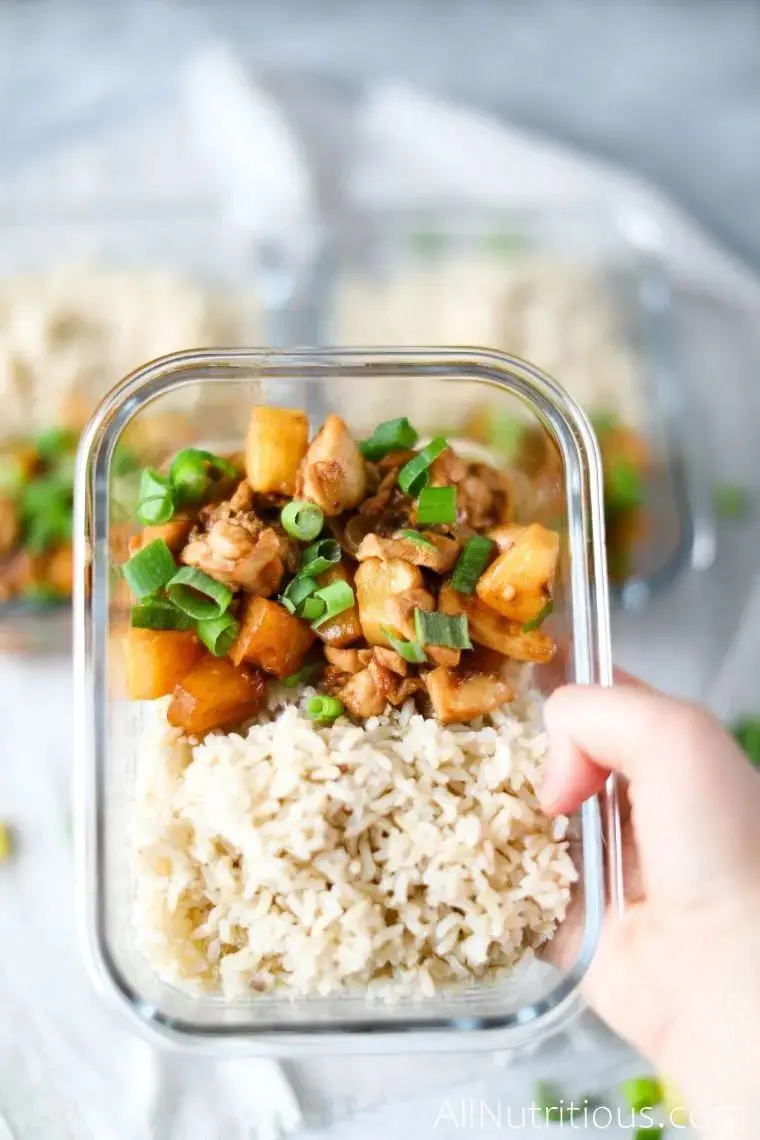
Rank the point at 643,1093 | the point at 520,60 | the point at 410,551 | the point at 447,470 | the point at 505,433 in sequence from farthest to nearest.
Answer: the point at 520,60
the point at 643,1093
the point at 505,433
the point at 447,470
the point at 410,551

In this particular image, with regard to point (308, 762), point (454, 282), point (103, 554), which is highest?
point (454, 282)

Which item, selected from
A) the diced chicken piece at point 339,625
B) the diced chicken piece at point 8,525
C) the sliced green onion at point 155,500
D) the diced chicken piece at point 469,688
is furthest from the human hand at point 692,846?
the diced chicken piece at point 8,525

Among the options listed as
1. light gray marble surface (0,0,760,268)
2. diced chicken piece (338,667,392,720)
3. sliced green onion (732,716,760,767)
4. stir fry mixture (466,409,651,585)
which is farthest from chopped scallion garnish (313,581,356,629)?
light gray marble surface (0,0,760,268)

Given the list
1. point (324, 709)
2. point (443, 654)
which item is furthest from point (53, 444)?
point (443, 654)

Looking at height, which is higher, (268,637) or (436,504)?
(436,504)

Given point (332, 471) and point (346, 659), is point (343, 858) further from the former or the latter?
point (332, 471)

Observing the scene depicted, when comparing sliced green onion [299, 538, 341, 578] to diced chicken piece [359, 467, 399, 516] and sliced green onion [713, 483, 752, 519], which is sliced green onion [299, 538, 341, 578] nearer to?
diced chicken piece [359, 467, 399, 516]

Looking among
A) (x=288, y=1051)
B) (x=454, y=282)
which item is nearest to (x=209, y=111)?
(x=454, y=282)

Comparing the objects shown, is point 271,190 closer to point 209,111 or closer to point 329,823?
point 209,111
